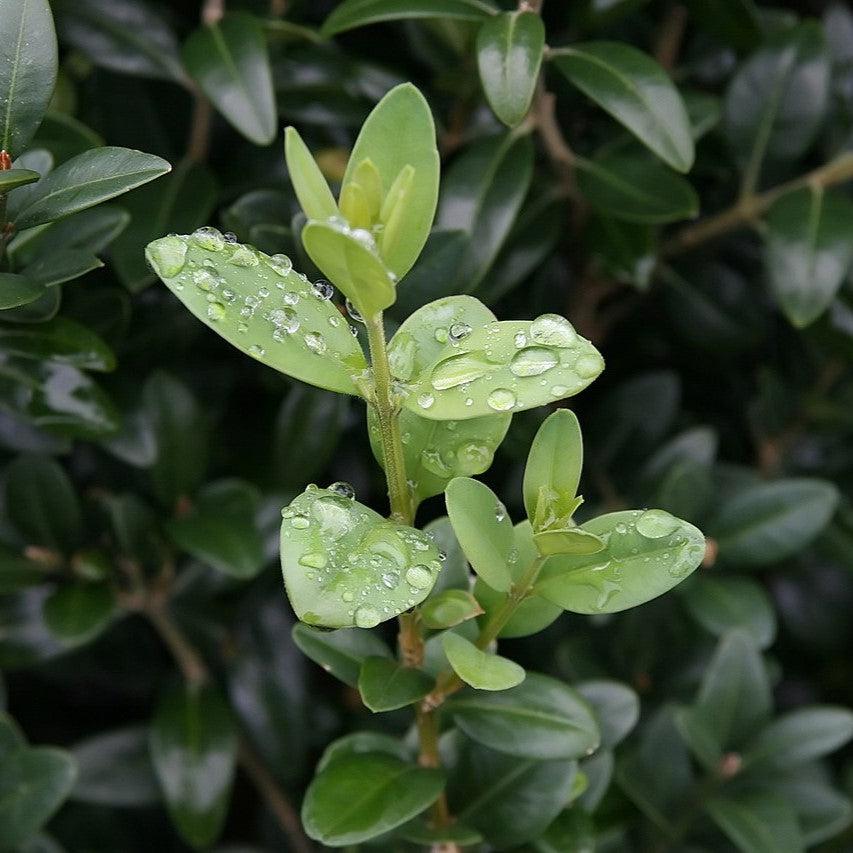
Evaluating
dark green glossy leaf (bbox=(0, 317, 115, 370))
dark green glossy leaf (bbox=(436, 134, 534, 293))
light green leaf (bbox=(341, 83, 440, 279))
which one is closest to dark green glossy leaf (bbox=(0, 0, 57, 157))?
dark green glossy leaf (bbox=(0, 317, 115, 370))

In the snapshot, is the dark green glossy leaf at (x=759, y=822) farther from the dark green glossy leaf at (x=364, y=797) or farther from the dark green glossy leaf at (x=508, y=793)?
the dark green glossy leaf at (x=364, y=797)

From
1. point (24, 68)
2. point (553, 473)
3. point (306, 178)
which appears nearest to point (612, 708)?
point (553, 473)

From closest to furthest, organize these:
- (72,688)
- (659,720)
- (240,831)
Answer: (659,720), (72,688), (240,831)

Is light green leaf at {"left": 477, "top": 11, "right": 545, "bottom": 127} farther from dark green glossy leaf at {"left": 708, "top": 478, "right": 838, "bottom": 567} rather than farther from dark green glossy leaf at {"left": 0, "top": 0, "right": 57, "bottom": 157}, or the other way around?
dark green glossy leaf at {"left": 708, "top": 478, "right": 838, "bottom": 567}

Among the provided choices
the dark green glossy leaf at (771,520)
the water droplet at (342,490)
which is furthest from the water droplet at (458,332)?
the dark green glossy leaf at (771,520)

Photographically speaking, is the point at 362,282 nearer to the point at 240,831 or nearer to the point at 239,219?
the point at 239,219

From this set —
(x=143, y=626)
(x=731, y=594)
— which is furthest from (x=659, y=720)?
(x=143, y=626)

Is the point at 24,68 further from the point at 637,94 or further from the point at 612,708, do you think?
the point at 612,708
